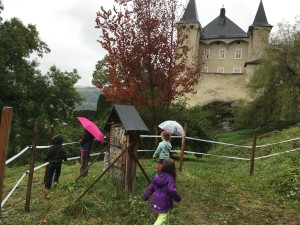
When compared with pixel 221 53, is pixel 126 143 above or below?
below

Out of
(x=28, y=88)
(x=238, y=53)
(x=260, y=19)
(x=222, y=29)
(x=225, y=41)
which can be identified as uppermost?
(x=260, y=19)

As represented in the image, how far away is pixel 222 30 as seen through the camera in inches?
1895

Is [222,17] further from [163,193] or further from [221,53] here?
[163,193]

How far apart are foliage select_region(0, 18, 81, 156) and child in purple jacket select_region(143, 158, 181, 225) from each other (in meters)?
16.8

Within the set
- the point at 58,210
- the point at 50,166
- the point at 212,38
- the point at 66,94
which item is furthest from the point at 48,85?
the point at 212,38

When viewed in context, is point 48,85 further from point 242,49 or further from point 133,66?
point 242,49

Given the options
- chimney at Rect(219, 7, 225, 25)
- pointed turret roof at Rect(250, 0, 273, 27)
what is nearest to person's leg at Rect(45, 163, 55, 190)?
pointed turret roof at Rect(250, 0, 273, 27)

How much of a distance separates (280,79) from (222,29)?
85.8 feet

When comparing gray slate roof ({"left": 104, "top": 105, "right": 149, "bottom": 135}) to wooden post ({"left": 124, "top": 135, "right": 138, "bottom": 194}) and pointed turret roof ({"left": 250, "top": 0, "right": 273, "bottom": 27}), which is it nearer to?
wooden post ({"left": 124, "top": 135, "right": 138, "bottom": 194})

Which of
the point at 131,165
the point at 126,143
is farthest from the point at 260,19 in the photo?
the point at 131,165

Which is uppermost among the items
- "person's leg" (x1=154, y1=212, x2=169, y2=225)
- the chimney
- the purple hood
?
the chimney

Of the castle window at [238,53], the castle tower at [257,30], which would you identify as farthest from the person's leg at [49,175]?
the castle window at [238,53]

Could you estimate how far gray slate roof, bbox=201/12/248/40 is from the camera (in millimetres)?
47188

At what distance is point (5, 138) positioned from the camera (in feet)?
12.5
